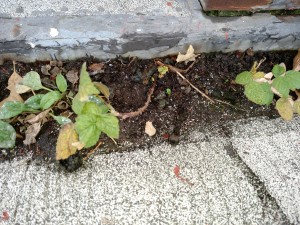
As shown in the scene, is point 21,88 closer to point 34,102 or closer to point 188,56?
point 34,102

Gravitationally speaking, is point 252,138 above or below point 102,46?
below

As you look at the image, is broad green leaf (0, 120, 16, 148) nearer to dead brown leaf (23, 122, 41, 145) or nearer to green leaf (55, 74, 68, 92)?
dead brown leaf (23, 122, 41, 145)

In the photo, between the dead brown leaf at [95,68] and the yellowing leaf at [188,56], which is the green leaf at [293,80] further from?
the dead brown leaf at [95,68]

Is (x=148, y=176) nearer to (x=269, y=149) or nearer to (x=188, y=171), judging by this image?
(x=188, y=171)

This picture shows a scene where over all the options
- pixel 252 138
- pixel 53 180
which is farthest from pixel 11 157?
pixel 252 138

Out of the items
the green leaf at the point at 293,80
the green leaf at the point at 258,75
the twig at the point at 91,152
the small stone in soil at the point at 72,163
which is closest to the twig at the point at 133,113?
the twig at the point at 91,152
